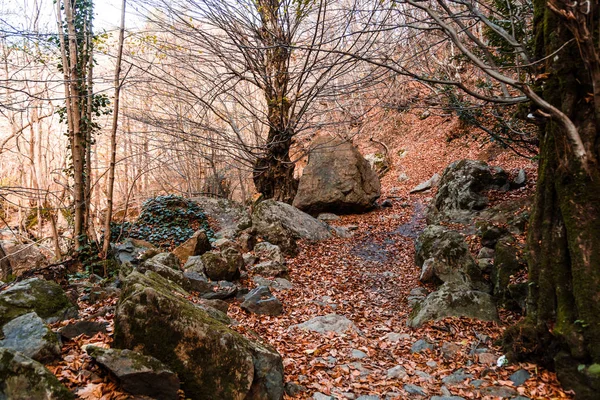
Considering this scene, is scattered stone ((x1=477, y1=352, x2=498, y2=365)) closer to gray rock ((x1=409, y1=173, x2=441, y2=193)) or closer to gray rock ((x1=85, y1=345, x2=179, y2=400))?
gray rock ((x1=85, y1=345, x2=179, y2=400))

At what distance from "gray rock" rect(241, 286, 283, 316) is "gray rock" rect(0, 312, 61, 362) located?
2.93 metres

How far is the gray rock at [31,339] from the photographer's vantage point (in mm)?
2684

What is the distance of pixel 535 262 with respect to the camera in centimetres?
375

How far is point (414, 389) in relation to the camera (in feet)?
11.7

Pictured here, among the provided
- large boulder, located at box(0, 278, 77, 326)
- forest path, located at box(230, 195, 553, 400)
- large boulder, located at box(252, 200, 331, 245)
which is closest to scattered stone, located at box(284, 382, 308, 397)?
forest path, located at box(230, 195, 553, 400)

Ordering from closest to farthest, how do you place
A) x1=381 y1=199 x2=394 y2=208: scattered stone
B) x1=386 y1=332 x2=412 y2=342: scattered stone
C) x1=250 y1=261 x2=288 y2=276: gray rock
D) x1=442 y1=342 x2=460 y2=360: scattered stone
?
x1=442 y1=342 x2=460 y2=360: scattered stone → x1=386 y1=332 x2=412 y2=342: scattered stone → x1=250 y1=261 x2=288 y2=276: gray rock → x1=381 y1=199 x2=394 y2=208: scattered stone

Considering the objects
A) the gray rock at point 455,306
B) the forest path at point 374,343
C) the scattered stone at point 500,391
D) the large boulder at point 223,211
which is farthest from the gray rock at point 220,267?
the large boulder at point 223,211

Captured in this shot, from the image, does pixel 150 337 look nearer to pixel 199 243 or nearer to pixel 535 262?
pixel 535 262

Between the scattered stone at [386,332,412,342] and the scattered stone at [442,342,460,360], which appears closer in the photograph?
the scattered stone at [442,342,460,360]

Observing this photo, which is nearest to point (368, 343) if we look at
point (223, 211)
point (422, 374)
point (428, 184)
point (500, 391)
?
point (422, 374)

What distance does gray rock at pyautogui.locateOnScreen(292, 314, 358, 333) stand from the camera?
4996mm

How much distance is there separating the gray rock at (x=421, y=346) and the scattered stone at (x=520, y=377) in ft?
3.38

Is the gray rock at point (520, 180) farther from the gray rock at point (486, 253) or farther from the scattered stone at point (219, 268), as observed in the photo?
the scattered stone at point (219, 268)

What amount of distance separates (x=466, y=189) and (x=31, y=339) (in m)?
8.71
